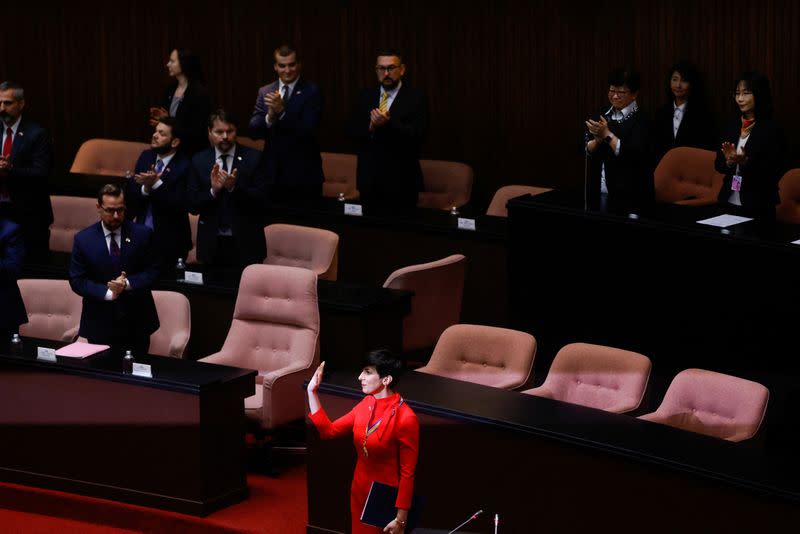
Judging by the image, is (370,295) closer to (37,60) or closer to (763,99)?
(763,99)

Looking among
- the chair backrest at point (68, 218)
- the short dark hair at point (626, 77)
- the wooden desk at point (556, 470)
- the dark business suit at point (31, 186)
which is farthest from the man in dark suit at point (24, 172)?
the short dark hair at point (626, 77)

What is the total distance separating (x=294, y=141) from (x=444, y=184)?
103cm

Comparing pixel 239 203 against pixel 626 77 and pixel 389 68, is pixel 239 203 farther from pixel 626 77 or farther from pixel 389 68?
pixel 626 77

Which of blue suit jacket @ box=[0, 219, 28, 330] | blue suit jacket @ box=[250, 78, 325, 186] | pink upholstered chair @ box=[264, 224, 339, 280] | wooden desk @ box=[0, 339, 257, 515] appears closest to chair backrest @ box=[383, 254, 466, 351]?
pink upholstered chair @ box=[264, 224, 339, 280]

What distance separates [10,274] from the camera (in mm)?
6773

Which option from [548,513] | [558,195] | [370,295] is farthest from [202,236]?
[548,513]

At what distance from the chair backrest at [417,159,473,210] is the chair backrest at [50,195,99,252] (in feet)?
6.78

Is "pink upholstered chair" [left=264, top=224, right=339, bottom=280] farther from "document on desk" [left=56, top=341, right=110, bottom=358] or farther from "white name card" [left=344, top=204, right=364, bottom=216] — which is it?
"document on desk" [left=56, top=341, right=110, bottom=358]

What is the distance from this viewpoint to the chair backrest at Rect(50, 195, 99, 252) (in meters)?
8.53

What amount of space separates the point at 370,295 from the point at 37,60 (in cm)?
528

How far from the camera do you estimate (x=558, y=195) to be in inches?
297

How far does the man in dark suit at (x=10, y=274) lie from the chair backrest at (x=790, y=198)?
392 cm

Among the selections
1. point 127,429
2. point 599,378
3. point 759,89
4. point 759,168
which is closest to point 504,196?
point 759,168

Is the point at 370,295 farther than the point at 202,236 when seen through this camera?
No
